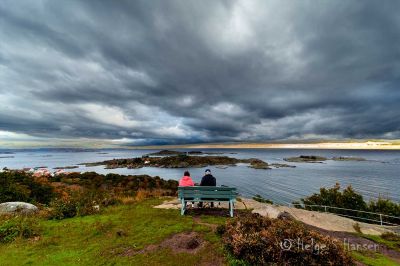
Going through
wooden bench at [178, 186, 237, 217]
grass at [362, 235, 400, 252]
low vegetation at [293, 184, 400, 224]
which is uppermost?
wooden bench at [178, 186, 237, 217]

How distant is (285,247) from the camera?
482cm

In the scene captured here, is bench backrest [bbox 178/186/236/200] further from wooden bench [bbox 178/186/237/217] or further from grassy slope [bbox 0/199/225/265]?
grassy slope [bbox 0/199/225/265]

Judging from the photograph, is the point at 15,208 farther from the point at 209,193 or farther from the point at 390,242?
the point at 390,242

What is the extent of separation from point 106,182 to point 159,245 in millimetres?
31666

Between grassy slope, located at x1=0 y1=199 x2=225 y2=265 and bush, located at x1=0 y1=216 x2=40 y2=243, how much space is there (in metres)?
0.37

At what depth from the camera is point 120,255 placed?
577 centimetres

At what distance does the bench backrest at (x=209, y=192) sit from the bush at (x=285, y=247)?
9.47 ft

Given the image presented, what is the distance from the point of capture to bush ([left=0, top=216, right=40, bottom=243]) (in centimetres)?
722

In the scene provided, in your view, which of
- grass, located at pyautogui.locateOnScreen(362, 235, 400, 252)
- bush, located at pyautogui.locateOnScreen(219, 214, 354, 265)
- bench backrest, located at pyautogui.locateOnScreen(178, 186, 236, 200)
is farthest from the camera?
bench backrest, located at pyautogui.locateOnScreen(178, 186, 236, 200)

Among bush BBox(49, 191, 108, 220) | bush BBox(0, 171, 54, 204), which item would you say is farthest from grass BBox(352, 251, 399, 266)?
bush BBox(0, 171, 54, 204)

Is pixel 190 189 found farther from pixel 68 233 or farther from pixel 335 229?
pixel 335 229
